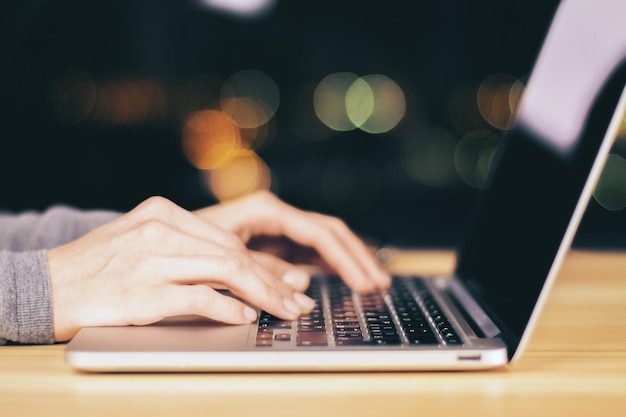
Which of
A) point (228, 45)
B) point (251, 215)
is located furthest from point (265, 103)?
point (251, 215)

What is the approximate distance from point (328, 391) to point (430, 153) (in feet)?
14.8

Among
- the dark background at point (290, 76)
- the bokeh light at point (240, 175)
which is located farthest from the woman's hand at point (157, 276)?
the bokeh light at point (240, 175)

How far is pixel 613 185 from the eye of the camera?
4.55 meters

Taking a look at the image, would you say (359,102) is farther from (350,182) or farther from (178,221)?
(178,221)

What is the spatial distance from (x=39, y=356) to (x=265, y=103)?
13.9 ft

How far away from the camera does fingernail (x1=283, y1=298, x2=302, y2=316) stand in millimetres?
681

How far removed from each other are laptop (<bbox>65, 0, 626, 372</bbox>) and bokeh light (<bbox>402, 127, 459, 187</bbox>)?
4016 mm

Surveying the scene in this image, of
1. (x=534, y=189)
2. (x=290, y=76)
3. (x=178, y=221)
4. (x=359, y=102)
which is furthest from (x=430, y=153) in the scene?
(x=178, y=221)

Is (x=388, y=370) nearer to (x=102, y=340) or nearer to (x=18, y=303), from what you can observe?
(x=102, y=340)

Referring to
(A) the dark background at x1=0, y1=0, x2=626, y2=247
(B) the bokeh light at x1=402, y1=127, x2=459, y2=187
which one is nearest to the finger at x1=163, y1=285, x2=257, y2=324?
(A) the dark background at x1=0, y1=0, x2=626, y2=247

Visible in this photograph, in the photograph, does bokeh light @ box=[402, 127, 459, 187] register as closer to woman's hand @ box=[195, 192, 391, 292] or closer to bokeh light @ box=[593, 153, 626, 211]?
bokeh light @ box=[593, 153, 626, 211]

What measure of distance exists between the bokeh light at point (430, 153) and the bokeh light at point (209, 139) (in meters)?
1.14

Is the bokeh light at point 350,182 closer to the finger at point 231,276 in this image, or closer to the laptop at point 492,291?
the laptop at point 492,291

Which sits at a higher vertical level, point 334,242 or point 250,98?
point 334,242
